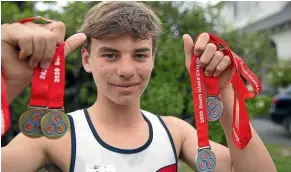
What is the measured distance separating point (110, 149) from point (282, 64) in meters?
19.4

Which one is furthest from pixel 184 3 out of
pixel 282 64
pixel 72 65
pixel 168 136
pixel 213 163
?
pixel 282 64

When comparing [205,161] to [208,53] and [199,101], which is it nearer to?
[199,101]

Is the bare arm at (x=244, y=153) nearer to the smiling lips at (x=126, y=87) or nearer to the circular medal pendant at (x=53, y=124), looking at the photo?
the smiling lips at (x=126, y=87)

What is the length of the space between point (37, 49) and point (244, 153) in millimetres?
1106

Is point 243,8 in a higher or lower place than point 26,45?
higher

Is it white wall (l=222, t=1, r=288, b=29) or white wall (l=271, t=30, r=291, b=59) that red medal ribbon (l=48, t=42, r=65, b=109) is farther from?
white wall (l=222, t=1, r=288, b=29)

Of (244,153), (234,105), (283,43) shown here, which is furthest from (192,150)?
(283,43)

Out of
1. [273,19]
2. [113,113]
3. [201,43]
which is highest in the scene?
[273,19]

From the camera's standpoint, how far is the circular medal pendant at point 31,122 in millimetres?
1585

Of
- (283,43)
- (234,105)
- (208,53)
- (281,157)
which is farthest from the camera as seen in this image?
(283,43)

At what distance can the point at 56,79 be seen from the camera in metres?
1.63

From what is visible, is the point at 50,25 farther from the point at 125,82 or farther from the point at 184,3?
the point at 184,3

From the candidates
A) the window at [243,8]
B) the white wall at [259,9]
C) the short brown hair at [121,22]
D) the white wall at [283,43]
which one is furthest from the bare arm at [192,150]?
the window at [243,8]

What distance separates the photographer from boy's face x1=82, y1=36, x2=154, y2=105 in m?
1.93
